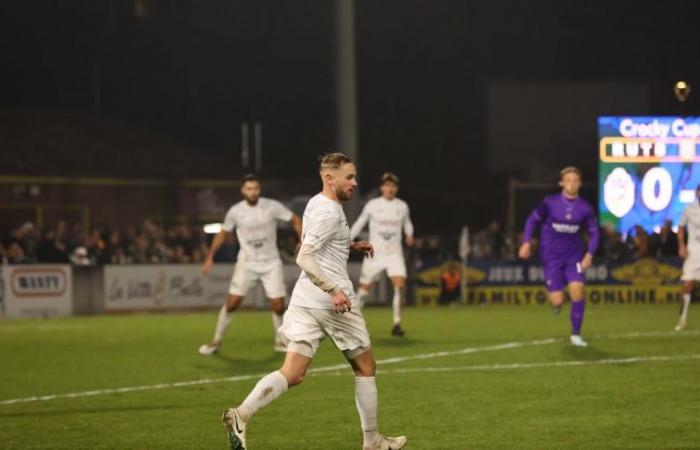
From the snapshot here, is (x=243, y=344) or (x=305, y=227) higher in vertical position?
(x=305, y=227)

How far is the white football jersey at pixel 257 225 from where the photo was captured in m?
17.7

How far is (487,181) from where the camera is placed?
76250 mm

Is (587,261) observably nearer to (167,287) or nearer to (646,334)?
(646,334)

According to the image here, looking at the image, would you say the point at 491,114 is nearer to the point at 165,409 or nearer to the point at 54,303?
the point at 54,303

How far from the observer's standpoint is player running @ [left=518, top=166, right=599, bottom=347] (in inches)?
686

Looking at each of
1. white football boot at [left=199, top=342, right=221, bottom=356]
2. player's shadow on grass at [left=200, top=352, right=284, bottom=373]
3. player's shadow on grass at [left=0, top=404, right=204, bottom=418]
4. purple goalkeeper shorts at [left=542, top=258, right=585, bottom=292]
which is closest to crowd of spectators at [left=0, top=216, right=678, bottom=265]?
white football boot at [left=199, top=342, right=221, bottom=356]

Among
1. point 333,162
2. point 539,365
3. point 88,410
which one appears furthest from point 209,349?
point 333,162

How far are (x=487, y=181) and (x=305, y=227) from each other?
6773 cm

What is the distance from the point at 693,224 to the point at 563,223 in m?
4.36

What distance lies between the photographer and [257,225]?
1775 centimetres

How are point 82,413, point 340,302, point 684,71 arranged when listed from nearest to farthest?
point 340,302 → point 82,413 → point 684,71

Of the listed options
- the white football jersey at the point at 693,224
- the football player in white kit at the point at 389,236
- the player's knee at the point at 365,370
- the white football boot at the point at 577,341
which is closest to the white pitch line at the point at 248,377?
the white football boot at the point at 577,341

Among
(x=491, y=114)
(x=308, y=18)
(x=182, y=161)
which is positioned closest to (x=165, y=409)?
(x=491, y=114)

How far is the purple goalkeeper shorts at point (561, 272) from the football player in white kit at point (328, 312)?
8.77 m
